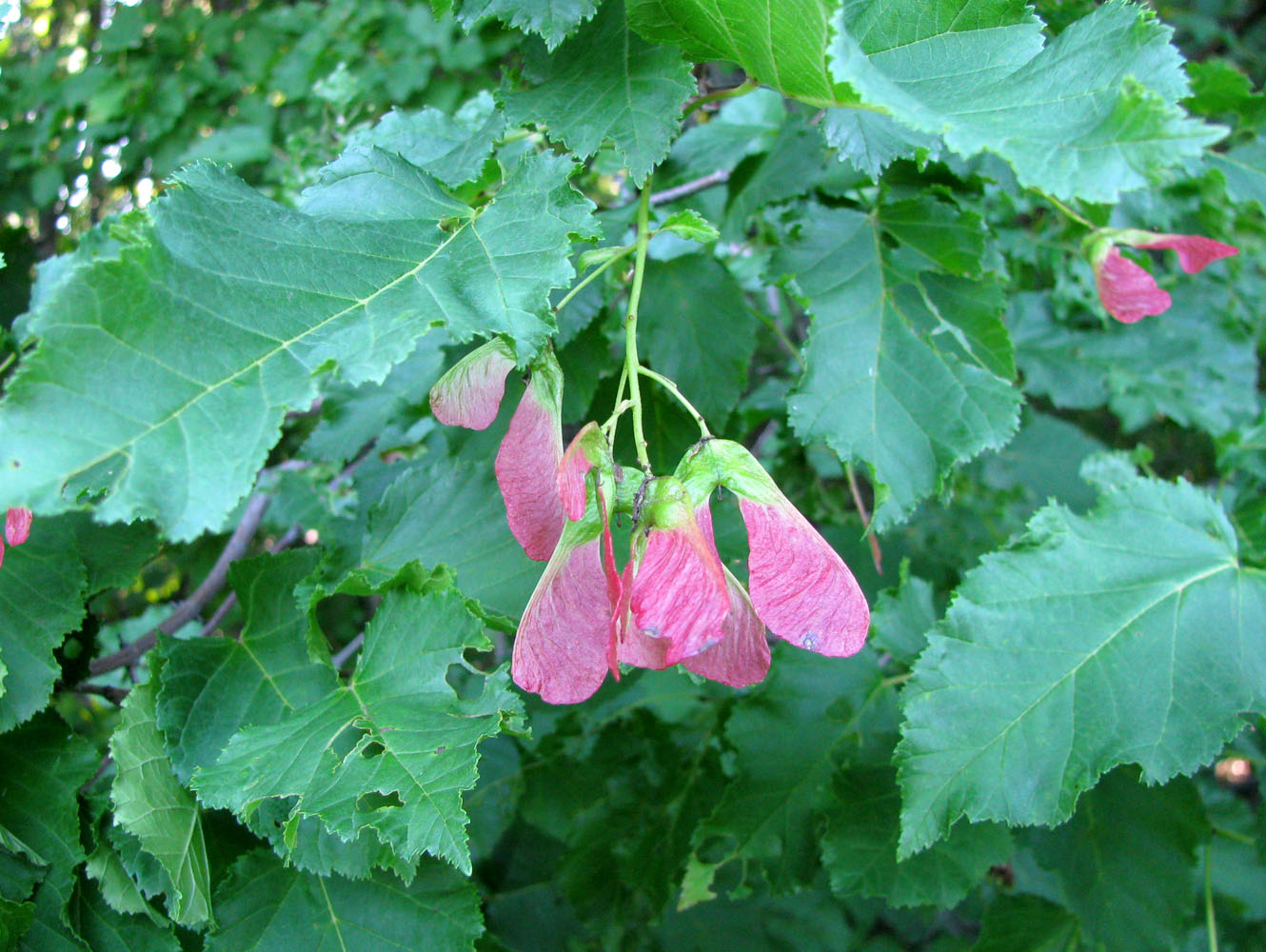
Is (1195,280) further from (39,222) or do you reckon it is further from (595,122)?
(39,222)

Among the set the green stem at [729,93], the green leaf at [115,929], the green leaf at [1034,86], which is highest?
the green leaf at [1034,86]

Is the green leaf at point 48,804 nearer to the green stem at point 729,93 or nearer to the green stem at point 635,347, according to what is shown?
the green stem at point 635,347

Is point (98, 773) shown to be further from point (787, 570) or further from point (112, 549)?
point (787, 570)

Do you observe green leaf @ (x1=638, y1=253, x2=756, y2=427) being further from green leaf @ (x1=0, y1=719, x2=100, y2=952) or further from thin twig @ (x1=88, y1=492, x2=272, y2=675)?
green leaf @ (x1=0, y1=719, x2=100, y2=952)

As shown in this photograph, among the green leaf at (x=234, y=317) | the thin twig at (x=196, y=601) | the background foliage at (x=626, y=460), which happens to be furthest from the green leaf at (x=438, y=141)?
the thin twig at (x=196, y=601)

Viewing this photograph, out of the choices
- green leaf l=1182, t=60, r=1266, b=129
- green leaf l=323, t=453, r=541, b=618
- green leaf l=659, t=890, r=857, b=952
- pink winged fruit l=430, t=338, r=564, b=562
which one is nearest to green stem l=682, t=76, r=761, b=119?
pink winged fruit l=430, t=338, r=564, b=562

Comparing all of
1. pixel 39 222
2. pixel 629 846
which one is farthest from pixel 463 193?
pixel 39 222
